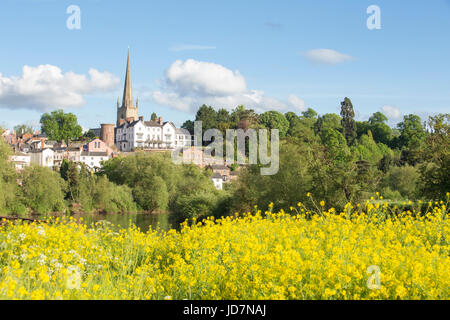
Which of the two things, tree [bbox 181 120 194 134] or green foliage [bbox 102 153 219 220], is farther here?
tree [bbox 181 120 194 134]

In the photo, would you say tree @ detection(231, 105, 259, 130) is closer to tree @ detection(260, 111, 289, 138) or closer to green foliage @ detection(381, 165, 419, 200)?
tree @ detection(260, 111, 289, 138)

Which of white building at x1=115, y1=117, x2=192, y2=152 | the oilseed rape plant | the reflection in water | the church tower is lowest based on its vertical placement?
the reflection in water

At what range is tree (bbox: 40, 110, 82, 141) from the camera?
322ft

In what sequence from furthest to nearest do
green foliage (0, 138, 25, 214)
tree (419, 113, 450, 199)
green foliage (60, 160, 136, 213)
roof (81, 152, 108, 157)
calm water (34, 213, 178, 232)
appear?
roof (81, 152, 108, 157) < green foliage (60, 160, 136, 213) < calm water (34, 213, 178, 232) < green foliage (0, 138, 25, 214) < tree (419, 113, 450, 199)

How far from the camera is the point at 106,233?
30.1 ft

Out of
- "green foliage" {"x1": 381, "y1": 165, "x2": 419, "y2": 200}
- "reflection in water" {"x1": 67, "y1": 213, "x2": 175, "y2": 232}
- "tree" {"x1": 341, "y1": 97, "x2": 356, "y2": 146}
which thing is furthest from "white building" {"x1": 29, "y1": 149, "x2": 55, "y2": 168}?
"green foliage" {"x1": 381, "y1": 165, "x2": 419, "y2": 200}

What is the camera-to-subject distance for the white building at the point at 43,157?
3197 inches

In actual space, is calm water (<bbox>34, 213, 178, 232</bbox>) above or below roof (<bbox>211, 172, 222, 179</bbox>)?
below

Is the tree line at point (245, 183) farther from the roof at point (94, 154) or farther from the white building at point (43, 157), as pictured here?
the white building at point (43, 157)

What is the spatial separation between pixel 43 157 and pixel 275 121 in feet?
152

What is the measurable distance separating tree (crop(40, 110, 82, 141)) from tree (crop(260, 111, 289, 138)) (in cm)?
3878

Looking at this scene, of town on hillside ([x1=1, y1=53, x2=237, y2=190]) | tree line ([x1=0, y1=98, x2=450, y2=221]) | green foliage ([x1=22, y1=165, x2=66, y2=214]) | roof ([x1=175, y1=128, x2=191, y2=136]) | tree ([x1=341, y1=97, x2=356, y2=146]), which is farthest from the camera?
roof ([x1=175, y1=128, x2=191, y2=136])

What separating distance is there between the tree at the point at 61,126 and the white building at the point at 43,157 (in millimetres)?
14616

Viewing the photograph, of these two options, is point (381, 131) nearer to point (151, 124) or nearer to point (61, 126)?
point (151, 124)
